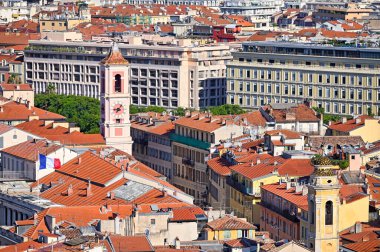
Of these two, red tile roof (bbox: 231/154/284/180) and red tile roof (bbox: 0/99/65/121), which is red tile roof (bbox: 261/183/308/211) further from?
red tile roof (bbox: 0/99/65/121)

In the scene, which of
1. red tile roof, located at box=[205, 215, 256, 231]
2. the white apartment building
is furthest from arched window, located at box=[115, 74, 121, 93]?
red tile roof, located at box=[205, 215, 256, 231]

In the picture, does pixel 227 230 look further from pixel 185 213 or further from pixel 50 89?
pixel 50 89

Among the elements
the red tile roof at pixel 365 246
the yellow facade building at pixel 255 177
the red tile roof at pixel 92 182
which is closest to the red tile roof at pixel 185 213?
the red tile roof at pixel 92 182

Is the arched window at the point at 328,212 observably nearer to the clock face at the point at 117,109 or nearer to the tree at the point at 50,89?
the clock face at the point at 117,109

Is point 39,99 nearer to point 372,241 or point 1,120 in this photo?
point 1,120

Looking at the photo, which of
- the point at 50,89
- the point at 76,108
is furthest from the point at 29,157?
the point at 50,89
